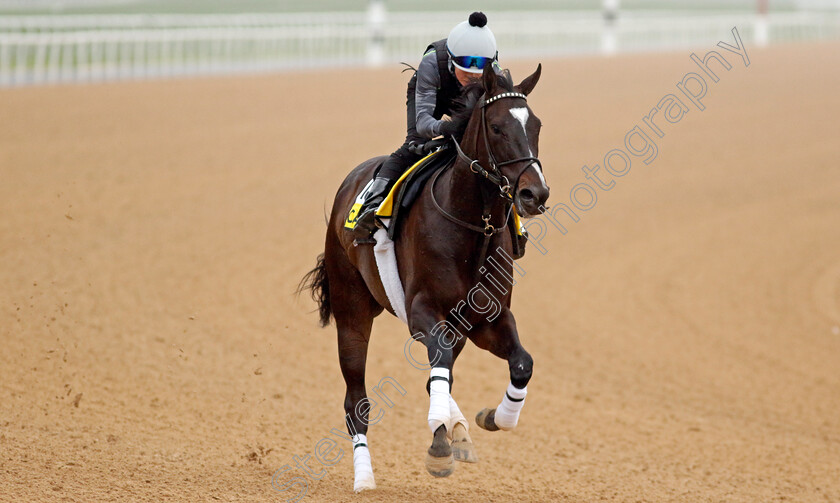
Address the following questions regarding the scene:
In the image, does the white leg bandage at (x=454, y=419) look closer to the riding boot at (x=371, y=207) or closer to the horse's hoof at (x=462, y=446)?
the horse's hoof at (x=462, y=446)

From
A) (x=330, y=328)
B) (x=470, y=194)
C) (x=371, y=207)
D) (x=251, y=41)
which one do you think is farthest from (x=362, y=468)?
(x=251, y=41)

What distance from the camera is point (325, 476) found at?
6.25m

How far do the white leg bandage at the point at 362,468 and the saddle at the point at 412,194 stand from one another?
137cm

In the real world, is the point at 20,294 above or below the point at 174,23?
below

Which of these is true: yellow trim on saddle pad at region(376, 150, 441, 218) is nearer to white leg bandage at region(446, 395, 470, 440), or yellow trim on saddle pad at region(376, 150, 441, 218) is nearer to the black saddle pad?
the black saddle pad

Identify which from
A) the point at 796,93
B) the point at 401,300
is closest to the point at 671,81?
the point at 796,93

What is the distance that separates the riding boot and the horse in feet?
0.67

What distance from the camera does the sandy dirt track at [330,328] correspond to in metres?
6.45

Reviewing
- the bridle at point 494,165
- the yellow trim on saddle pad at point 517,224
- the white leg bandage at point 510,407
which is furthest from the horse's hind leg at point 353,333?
the bridle at point 494,165

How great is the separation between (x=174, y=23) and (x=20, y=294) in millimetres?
14563

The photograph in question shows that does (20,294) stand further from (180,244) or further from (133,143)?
(133,143)

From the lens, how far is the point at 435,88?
16.6ft

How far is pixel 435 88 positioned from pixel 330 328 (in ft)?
18.4

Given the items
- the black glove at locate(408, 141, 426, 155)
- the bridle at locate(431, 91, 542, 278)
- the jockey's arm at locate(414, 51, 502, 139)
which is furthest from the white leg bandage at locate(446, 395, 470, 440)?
the jockey's arm at locate(414, 51, 502, 139)
